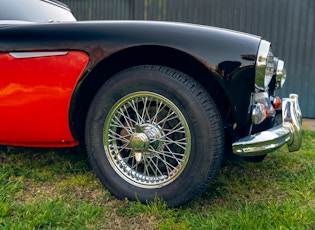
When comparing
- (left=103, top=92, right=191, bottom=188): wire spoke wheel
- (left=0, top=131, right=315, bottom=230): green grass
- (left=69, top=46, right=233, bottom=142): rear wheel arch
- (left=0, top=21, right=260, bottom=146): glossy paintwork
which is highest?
(left=0, top=21, right=260, bottom=146): glossy paintwork

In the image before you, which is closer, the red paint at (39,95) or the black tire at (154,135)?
the black tire at (154,135)

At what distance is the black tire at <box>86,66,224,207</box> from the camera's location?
1.77m

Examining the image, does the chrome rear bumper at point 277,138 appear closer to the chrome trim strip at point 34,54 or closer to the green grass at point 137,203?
the green grass at point 137,203

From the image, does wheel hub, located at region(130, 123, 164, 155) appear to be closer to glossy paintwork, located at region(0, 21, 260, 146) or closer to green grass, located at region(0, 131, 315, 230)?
green grass, located at region(0, 131, 315, 230)

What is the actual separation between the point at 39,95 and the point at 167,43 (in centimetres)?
89

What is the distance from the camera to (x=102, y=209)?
6.13 feet

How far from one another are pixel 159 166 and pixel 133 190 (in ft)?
0.73

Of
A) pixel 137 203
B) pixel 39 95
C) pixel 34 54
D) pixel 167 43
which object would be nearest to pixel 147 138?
pixel 137 203

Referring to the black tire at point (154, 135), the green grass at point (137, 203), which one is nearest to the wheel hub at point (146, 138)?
the black tire at point (154, 135)

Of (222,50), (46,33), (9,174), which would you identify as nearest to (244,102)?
(222,50)

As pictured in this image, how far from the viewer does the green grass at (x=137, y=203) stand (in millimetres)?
1702

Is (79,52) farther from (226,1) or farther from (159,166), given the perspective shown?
(226,1)

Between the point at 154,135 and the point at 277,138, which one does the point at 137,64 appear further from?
the point at 277,138

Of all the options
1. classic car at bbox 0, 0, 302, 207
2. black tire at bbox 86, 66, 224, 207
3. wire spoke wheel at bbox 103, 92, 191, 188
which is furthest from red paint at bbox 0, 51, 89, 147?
wire spoke wheel at bbox 103, 92, 191, 188
